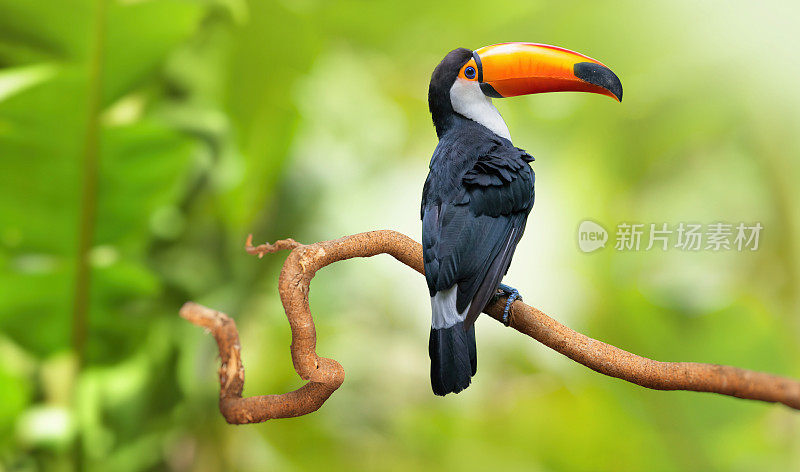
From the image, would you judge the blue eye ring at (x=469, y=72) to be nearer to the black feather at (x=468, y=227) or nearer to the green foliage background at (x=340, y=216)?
the black feather at (x=468, y=227)

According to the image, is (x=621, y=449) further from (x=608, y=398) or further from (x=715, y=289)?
(x=715, y=289)

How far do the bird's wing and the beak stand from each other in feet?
0.60

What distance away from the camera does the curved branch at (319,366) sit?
2.79ft

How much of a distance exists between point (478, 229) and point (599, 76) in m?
0.37

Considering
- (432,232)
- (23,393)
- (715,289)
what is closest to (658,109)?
(715,289)

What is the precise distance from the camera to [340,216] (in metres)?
1.96

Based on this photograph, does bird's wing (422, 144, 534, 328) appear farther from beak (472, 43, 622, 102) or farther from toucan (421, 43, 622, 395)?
beak (472, 43, 622, 102)

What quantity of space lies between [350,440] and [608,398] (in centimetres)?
80

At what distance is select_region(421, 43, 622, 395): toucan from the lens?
89cm

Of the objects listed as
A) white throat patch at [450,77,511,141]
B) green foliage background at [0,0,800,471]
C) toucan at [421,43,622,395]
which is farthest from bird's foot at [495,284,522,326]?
green foliage background at [0,0,800,471]

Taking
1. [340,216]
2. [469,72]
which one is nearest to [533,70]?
[469,72]

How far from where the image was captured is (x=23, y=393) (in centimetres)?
175

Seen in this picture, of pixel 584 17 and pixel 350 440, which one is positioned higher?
pixel 584 17

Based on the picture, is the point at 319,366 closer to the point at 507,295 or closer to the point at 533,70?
the point at 507,295
